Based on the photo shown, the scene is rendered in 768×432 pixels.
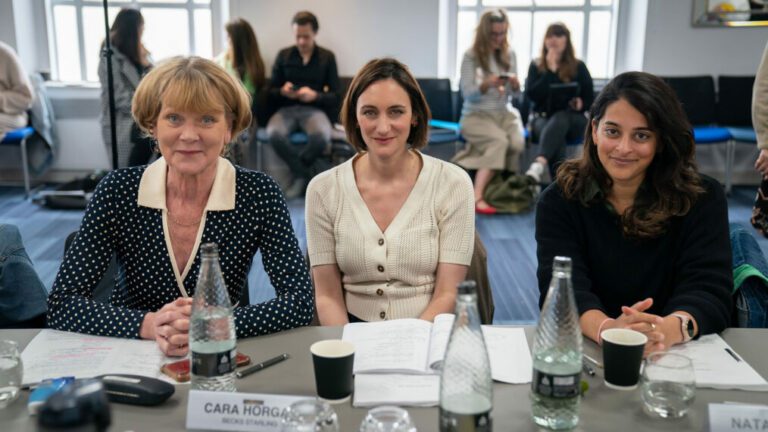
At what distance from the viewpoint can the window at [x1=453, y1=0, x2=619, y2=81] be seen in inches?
256

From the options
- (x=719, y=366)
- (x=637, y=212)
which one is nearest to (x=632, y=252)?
(x=637, y=212)

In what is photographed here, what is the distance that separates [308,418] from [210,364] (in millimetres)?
303

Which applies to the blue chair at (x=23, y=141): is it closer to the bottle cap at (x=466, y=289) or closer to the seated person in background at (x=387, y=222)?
the seated person in background at (x=387, y=222)

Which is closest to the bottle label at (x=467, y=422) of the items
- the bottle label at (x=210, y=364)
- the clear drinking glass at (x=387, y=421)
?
the clear drinking glass at (x=387, y=421)

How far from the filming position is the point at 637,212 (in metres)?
1.82

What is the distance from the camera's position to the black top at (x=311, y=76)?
5906mm

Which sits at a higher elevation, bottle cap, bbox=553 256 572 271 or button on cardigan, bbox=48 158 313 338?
bottle cap, bbox=553 256 572 271

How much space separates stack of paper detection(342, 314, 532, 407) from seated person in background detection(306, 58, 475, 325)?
0.44 m

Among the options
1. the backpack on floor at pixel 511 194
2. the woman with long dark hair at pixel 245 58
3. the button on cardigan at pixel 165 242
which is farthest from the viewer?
the woman with long dark hair at pixel 245 58

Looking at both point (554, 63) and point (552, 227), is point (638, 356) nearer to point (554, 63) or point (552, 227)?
point (552, 227)

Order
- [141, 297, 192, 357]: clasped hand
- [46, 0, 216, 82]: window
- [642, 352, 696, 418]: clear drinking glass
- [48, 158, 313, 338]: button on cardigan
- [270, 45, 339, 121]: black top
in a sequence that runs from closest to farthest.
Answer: [642, 352, 696, 418]: clear drinking glass, [141, 297, 192, 357]: clasped hand, [48, 158, 313, 338]: button on cardigan, [270, 45, 339, 121]: black top, [46, 0, 216, 82]: window

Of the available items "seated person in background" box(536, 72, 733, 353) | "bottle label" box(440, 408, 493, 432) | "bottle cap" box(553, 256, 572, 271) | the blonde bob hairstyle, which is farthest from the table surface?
the blonde bob hairstyle

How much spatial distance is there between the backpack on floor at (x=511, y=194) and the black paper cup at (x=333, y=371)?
447cm

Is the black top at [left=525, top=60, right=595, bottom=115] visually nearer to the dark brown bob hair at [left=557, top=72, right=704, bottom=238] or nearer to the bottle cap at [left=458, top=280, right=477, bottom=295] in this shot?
the dark brown bob hair at [left=557, top=72, right=704, bottom=238]
